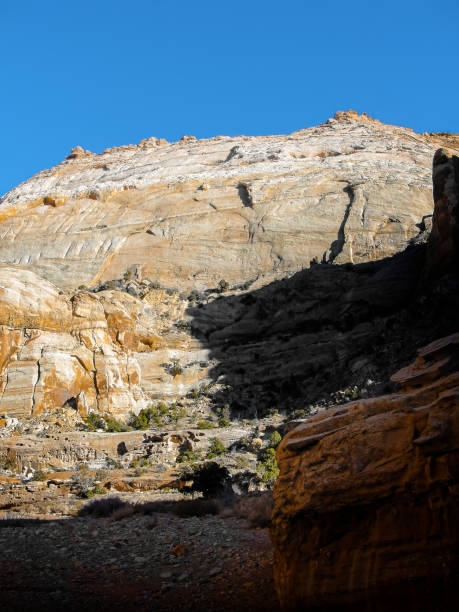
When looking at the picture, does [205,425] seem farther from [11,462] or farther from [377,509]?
[377,509]

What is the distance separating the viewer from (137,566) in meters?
8.05

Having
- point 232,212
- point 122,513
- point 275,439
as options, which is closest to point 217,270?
point 232,212

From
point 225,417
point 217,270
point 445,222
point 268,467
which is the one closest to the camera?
point 268,467

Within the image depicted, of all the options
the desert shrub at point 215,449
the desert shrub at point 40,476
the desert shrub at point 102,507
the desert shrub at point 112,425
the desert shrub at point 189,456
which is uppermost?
the desert shrub at point 112,425

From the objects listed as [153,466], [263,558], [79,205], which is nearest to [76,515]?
[263,558]

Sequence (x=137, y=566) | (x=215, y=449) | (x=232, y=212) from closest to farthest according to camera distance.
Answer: (x=137, y=566) → (x=215, y=449) → (x=232, y=212)

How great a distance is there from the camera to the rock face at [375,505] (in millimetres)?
5340

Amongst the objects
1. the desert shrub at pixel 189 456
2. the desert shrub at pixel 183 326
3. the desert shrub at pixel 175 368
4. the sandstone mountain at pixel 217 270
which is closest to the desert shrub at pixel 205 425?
the sandstone mountain at pixel 217 270

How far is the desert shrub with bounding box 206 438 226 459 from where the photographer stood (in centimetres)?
2055

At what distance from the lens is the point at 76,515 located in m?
12.2

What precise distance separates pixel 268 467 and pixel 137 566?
9.39 m

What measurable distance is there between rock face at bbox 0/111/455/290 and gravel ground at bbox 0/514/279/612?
2999cm

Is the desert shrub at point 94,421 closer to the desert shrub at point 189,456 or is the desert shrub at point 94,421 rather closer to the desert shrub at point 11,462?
the desert shrub at point 11,462

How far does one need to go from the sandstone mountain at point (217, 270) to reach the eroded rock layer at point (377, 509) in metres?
19.4
